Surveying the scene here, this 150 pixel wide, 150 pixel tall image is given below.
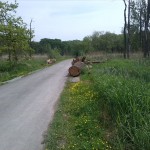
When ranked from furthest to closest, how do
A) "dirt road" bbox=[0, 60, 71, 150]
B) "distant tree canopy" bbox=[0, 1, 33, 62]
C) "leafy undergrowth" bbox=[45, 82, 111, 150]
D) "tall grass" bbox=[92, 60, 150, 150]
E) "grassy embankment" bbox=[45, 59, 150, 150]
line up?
"distant tree canopy" bbox=[0, 1, 33, 62], "dirt road" bbox=[0, 60, 71, 150], "leafy undergrowth" bbox=[45, 82, 111, 150], "grassy embankment" bbox=[45, 59, 150, 150], "tall grass" bbox=[92, 60, 150, 150]

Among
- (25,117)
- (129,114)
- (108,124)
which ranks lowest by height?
(25,117)

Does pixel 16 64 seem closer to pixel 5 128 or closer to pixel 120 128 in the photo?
pixel 5 128

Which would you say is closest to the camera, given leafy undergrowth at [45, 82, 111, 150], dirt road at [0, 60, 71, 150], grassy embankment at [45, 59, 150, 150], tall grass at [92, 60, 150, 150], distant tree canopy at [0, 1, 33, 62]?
tall grass at [92, 60, 150, 150]

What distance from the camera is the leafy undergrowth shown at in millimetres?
7345

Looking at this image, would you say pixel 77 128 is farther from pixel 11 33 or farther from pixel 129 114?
pixel 11 33

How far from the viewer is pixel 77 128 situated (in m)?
8.65

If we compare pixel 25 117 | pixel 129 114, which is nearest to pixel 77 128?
pixel 129 114

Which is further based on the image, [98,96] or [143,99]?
[98,96]

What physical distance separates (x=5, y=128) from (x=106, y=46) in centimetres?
7886

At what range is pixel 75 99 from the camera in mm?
12797

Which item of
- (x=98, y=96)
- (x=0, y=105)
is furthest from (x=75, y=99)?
(x=0, y=105)

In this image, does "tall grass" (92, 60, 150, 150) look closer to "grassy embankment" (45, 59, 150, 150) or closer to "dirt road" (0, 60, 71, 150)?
"grassy embankment" (45, 59, 150, 150)

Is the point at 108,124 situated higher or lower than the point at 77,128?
higher

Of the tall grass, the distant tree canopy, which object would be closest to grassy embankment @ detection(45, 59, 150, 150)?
the tall grass
